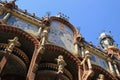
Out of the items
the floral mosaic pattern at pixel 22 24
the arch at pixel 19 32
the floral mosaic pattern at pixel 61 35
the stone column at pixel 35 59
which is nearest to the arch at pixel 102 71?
the floral mosaic pattern at pixel 61 35

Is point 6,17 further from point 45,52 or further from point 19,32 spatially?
Answer: point 45,52

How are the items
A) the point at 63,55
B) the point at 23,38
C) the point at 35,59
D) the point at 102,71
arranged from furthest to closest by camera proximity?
1. the point at 102,71
2. the point at 63,55
3. the point at 23,38
4. the point at 35,59

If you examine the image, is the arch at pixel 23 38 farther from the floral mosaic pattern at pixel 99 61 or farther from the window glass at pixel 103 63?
the window glass at pixel 103 63

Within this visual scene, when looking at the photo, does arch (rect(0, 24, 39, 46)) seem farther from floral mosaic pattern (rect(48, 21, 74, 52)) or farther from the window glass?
the window glass

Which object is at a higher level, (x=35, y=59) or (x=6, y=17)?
(x=6, y=17)

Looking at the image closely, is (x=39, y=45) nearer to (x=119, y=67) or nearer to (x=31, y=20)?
(x=31, y=20)

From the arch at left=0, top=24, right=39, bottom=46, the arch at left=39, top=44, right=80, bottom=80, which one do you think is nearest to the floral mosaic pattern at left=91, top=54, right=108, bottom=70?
the arch at left=39, top=44, right=80, bottom=80

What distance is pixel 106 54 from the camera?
63.6ft

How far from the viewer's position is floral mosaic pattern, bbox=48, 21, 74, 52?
16750mm

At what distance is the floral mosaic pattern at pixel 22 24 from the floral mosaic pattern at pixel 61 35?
97 centimetres

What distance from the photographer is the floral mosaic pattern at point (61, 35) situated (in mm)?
16750

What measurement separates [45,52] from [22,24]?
8.16 feet

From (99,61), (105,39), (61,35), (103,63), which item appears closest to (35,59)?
(61,35)

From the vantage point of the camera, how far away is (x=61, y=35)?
17.8 metres
